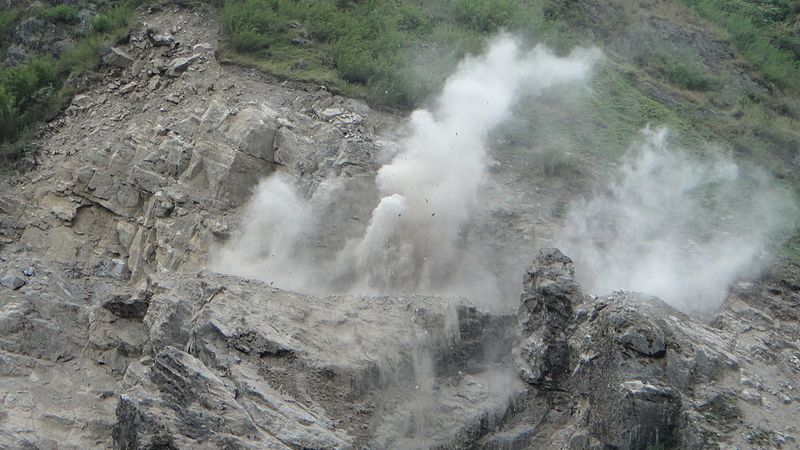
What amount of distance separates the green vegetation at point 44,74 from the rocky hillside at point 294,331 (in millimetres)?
669

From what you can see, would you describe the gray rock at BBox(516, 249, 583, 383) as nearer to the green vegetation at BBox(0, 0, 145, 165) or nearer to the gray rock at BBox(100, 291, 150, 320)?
the gray rock at BBox(100, 291, 150, 320)

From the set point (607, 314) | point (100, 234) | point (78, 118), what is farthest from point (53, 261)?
point (607, 314)

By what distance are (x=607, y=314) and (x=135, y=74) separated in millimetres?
13111

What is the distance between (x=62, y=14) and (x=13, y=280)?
9.58m

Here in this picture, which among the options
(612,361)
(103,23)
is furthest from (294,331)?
(103,23)

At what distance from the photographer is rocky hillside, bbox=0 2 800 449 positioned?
14.8 meters

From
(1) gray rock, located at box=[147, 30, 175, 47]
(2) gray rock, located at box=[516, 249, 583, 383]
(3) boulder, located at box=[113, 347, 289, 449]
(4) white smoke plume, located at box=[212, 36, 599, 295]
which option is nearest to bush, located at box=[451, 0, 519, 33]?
(4) white smoke plume, located at box=[212, 36, 599, 295]

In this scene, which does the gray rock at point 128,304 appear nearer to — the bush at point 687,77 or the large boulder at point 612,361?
the large boulder at point 612,361

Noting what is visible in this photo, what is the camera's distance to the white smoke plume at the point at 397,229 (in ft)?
60.5

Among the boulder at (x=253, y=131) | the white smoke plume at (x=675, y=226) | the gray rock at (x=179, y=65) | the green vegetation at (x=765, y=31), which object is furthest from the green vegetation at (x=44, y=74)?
the green vegetation at (x=765, y=31)

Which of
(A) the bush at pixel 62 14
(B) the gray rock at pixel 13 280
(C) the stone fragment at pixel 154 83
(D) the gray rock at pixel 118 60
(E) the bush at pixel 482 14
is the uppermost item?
(E) the bush at pixel 482 14

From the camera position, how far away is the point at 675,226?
20.6 metres

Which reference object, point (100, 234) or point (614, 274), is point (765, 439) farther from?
point (100, 234)

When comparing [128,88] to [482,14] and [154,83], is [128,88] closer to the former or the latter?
[154,83]
